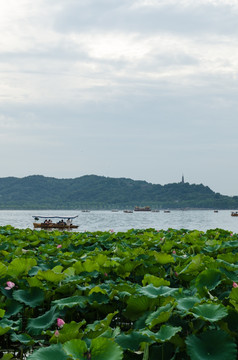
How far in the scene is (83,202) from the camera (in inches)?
7446

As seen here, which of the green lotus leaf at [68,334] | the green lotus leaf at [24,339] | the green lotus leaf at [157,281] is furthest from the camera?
the green lotus leaf at [157,281]

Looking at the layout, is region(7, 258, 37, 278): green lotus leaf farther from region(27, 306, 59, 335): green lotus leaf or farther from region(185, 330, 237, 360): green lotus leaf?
region(185, 330, 237, 360): green lotus leaf

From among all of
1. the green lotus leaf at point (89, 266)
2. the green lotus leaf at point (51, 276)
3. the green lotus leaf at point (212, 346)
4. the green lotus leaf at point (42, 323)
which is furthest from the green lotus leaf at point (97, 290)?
the green lotus leaf at point (212, 346)

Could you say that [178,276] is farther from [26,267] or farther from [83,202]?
[83,202]

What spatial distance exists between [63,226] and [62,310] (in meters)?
52.9

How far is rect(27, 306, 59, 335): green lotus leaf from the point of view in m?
3.10

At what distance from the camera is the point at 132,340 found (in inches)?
99.7

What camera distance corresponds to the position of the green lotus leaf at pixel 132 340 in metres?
2.50

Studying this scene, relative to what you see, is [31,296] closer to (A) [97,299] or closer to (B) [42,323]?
(B) [42,323]

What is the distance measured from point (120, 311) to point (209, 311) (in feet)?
3.50

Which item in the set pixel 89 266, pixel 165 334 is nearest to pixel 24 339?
pixel 165 334

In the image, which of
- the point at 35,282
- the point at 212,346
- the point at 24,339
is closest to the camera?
the point at 212,346

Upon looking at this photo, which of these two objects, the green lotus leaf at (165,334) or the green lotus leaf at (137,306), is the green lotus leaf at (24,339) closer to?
the green lotus leaf at (137,306)

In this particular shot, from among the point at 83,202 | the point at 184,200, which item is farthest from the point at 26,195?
the point at 184,200
